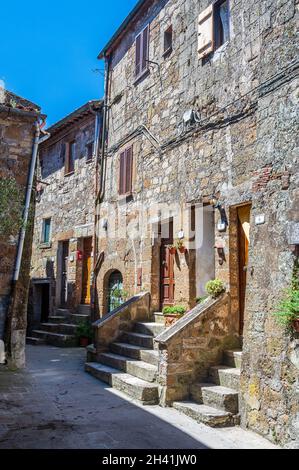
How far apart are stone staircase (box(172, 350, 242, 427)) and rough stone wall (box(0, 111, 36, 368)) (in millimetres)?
3305

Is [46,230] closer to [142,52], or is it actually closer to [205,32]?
[142,52]

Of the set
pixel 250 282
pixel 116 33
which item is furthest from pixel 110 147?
pixel 250 282

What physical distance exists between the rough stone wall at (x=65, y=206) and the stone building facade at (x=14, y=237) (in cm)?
383

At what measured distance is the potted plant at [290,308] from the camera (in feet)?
14.3

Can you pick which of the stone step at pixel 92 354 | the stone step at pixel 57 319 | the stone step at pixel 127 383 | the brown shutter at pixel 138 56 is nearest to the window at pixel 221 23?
the brown shutter at pixel 138 56

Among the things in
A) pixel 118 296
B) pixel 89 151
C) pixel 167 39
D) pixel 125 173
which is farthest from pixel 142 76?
pixel 118 296

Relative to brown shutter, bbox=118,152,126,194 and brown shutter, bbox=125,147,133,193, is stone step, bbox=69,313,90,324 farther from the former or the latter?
brown shutter, bbox=125,147,133,193

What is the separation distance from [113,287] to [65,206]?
385 cm

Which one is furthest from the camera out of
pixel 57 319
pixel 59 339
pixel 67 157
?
pixel 67 157

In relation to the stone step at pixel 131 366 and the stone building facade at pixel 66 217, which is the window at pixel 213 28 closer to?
the stone building facade at pixel 66 217

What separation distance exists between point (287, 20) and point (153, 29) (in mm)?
4856

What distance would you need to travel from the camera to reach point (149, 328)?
769 centimetres

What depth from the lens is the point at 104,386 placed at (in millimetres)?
6734

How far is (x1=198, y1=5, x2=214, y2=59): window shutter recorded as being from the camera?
7.49 metres
